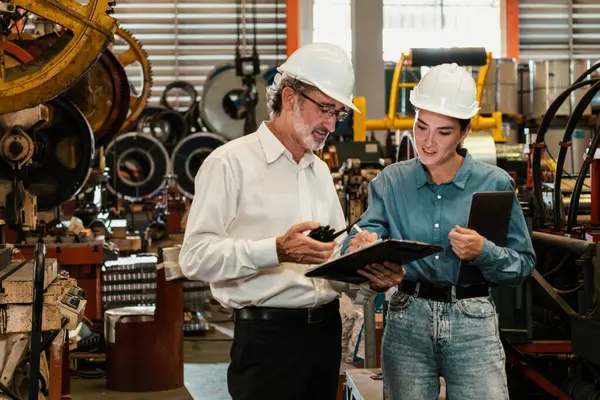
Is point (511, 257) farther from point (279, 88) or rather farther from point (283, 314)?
point (279, 88)

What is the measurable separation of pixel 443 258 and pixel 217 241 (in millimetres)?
593

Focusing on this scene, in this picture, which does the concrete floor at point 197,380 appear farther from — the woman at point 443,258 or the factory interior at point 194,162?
the woman at point 443,258

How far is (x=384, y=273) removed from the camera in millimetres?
2389

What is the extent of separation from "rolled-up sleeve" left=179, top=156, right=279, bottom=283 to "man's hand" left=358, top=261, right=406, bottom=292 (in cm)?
24

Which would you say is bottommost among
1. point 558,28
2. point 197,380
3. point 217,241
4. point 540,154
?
point 197,380

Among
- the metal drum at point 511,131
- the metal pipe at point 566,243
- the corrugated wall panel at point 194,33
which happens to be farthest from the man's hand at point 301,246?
the corrugated wall panel at point 194,33

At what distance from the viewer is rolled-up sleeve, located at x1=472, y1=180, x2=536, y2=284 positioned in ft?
7.91

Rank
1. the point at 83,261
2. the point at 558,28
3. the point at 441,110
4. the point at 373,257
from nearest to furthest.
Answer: the point at 373,257 < the point at 441,110 < the point at 83,261 < the point at 558,28

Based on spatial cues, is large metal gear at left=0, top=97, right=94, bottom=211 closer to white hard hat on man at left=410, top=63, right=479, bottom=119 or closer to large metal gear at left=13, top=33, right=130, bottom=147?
large metal gear at left=13, top=33, right=130, bottom=147

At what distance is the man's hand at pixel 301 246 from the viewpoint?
238 centimetres

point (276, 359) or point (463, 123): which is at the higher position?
point (463, 123)

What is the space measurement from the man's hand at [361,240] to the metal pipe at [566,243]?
65.4 inches

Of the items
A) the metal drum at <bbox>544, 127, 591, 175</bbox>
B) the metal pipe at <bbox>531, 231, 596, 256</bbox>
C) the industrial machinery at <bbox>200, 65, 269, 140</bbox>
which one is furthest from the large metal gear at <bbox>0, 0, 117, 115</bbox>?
the metal drum at <bbox>544, 127, 591, 175</bbox>

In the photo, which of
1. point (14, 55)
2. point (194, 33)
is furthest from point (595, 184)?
point (194, 33)
